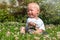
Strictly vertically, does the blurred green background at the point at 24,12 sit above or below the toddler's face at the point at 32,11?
below

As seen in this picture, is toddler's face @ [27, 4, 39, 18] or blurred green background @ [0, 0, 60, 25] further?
blurred green background @ [0, 0, 60, 25]

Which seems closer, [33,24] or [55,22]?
[33,24]

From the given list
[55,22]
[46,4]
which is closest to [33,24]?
[55,22]

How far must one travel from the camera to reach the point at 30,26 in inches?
239

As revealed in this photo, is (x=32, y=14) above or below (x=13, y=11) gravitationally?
above

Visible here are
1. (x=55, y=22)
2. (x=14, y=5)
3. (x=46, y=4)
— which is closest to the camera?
(x=55, y=22)

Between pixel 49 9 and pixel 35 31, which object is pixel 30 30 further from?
pixel 49 9

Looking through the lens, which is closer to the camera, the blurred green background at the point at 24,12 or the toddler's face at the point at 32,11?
the toddler's face at the point at 32,11

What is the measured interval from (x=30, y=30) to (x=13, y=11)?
23.2 feet

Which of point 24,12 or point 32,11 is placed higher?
point 32,11

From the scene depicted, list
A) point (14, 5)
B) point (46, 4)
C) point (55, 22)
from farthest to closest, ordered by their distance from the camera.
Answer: point (14, 5), point (46, 4), point (55, 22)

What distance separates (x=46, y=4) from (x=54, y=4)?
381 mm

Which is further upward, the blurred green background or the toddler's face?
the toddler's face

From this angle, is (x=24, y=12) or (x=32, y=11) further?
(x=24, y=12)
